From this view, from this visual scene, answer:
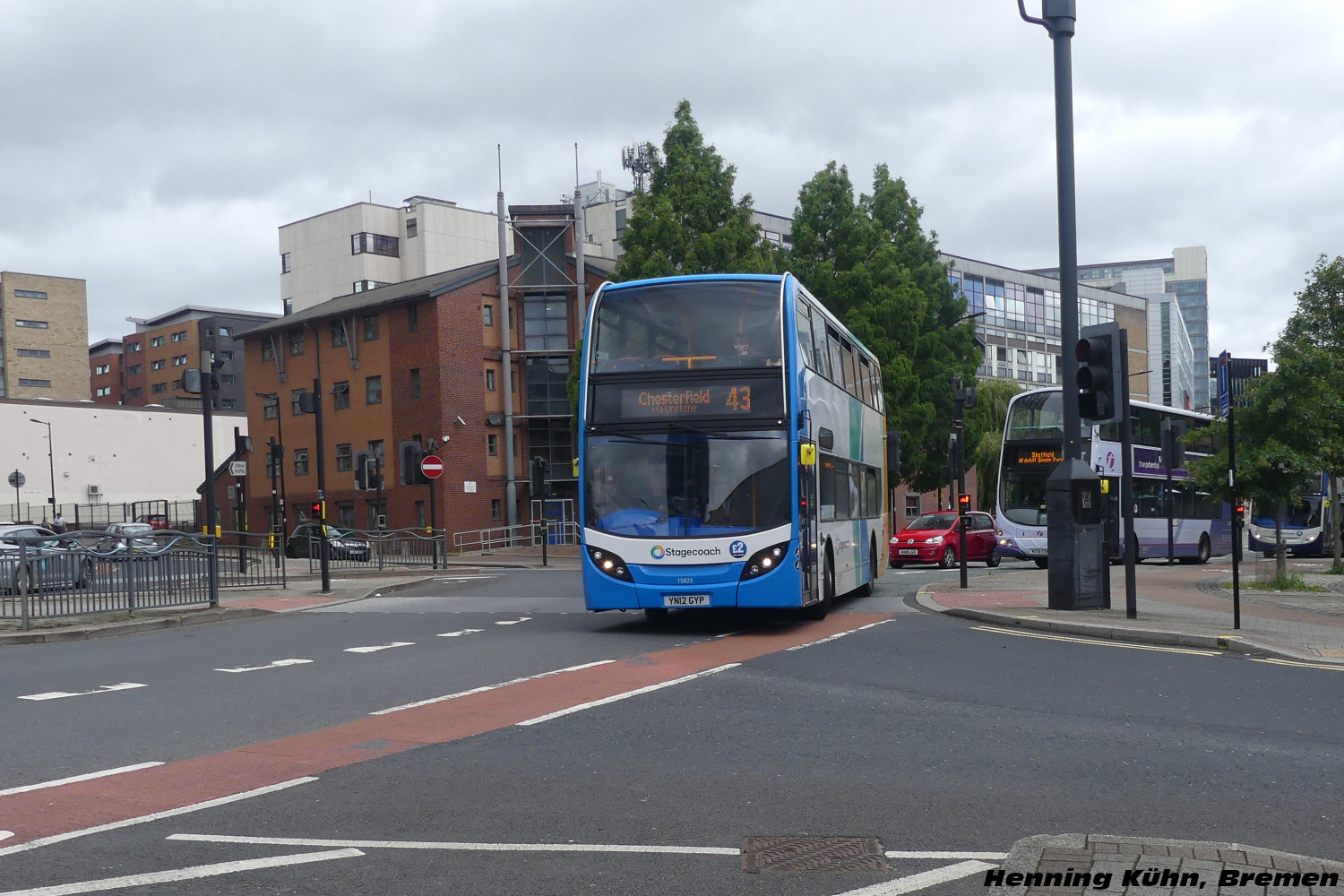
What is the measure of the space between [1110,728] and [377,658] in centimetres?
798

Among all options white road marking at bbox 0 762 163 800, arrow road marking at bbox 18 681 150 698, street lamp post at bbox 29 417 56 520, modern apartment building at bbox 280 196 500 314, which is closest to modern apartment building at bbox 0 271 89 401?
street lamp post at bbox 29 417 56 520

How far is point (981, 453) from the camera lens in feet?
174

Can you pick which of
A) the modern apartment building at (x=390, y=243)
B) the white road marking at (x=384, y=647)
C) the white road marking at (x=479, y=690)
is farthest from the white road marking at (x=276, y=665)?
the modern apartment building at (x=390, y=243)

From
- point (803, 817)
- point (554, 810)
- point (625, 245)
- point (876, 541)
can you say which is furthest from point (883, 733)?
point (625, 245)

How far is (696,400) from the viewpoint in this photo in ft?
50.5

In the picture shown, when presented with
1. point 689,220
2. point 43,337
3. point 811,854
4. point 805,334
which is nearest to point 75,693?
point 811,854

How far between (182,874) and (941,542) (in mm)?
29818

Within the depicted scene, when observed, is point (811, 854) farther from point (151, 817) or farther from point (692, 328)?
point (692, 328)

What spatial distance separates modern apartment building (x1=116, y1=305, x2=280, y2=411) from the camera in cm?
10556

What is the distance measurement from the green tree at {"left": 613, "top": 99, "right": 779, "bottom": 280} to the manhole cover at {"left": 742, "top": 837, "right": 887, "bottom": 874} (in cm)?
3321

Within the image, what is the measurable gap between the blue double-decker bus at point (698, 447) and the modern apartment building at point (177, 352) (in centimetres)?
9300

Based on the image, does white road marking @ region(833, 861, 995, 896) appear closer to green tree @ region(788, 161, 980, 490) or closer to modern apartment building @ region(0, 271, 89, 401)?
green tree @ region(788, 161, 980, 490)

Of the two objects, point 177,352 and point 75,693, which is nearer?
point 75,693

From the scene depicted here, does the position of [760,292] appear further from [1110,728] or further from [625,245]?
[625,245]
